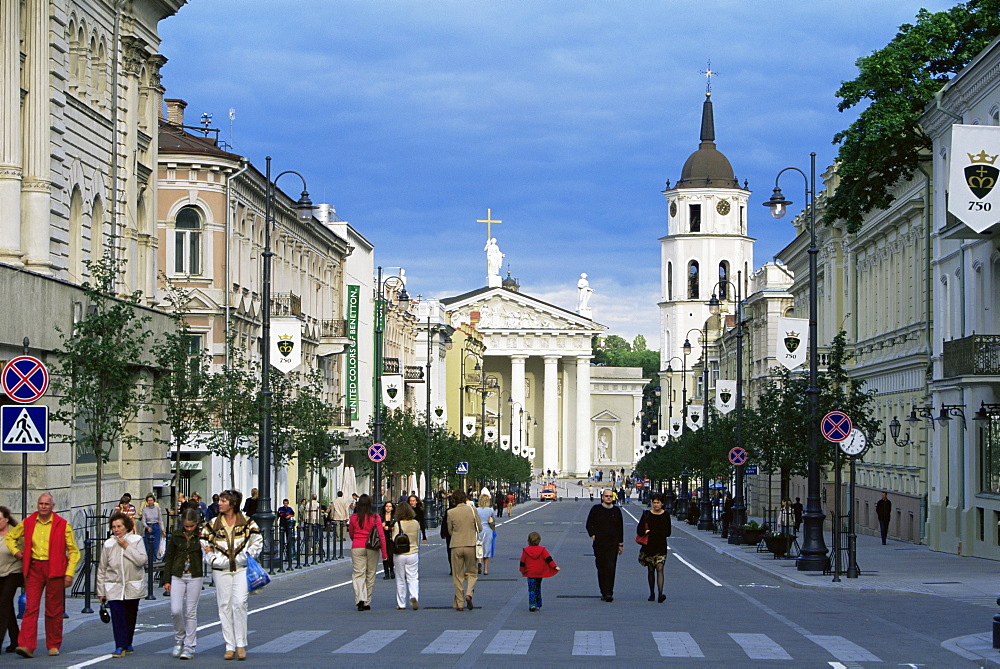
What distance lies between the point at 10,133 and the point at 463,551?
10900mm

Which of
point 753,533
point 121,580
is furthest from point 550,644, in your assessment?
point 753,533

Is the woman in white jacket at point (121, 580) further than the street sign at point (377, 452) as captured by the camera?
No

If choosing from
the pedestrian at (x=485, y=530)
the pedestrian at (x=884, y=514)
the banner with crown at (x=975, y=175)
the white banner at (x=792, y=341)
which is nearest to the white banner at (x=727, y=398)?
the pedestrian at (x=884, y=514)

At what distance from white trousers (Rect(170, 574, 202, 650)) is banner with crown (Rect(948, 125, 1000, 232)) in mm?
9157

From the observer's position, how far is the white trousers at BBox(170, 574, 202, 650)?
15695 millimetres

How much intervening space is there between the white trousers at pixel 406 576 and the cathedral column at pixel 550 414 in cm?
14966

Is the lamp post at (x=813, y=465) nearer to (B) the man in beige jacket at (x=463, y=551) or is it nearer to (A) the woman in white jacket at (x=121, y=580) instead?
(B) the man in beige jacket at (x=463, y=551)

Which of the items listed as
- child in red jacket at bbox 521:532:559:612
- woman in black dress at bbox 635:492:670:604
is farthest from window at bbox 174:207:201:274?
child in red jacket at bbox 521:532:559:612

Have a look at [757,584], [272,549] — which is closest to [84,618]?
[272,549]

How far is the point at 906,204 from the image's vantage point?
44844 mm

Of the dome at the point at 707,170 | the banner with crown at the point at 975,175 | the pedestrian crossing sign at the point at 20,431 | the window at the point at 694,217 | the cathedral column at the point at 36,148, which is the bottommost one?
the pedestrian crossing sign at the point at 20,431

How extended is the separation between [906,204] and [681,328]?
416ft

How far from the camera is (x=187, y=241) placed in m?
50.0

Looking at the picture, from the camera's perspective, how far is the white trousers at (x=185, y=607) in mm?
15695
